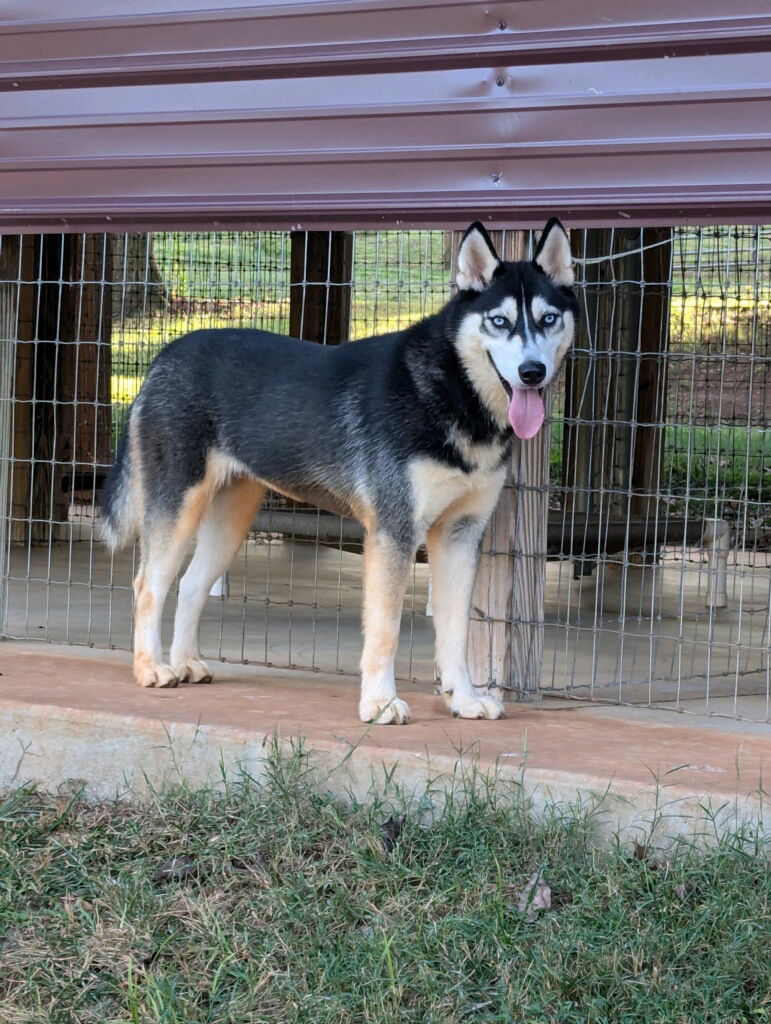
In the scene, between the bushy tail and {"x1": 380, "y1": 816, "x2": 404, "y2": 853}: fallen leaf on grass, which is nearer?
{"x1": 380, "y1": 816, "x2": 404, "y2": 853}: fallen leaf on grass

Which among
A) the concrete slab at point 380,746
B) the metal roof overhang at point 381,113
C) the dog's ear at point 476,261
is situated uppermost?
the metal roof overhang at point 381,113

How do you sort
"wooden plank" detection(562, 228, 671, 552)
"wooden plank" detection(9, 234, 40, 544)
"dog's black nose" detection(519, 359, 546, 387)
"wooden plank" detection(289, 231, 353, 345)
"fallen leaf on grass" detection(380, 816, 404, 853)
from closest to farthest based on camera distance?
1. "fallen leaf on grass" detection(380, 816, 404, 853)
2. "dog's black nose" detection(519, 359, 546, 387)
3. "wooden plank" detection(562, 228, 671, 552)
4. "wooden plank" detection(9, 234, 40, 544)
5. "wooden plank" detection(289, 231, 353, 345)

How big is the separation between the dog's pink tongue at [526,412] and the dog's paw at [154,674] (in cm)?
158

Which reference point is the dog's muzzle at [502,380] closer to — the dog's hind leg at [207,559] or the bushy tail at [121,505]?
the dog's hind leg at [207,559]

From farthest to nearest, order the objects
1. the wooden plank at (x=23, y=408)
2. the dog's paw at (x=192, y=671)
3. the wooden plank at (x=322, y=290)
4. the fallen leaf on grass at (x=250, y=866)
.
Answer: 1. the wooden plank at (x=322, y=290)
2. the wooden plank at (x=23, y=408)
3. the dog's paw at (x=192, y=671)
4. the fallen leaf on grass at (x=250, y=866)

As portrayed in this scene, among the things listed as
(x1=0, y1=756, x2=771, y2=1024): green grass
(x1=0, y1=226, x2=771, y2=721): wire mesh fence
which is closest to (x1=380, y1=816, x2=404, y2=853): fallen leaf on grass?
(x1=0, y1=756, x2=771, y2=1024): green grass

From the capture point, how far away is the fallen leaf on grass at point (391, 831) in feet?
10.8

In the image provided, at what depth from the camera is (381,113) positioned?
4449mm

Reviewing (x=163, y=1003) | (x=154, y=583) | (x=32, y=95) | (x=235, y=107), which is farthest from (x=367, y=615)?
(x=32, y=95)

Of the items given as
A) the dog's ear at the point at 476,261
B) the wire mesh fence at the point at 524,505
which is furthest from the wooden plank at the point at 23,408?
the dog's ear at the point at 476,261

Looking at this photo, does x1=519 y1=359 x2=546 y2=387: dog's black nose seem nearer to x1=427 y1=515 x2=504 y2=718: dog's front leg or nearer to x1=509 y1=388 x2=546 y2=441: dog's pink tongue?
x1=509 y1=388 x2=546 y2=441: dog's pink tongue

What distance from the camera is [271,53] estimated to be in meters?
4.54

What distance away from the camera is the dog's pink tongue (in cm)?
389

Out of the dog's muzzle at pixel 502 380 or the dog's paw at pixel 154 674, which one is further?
the dog's paw at pixel 154 674
